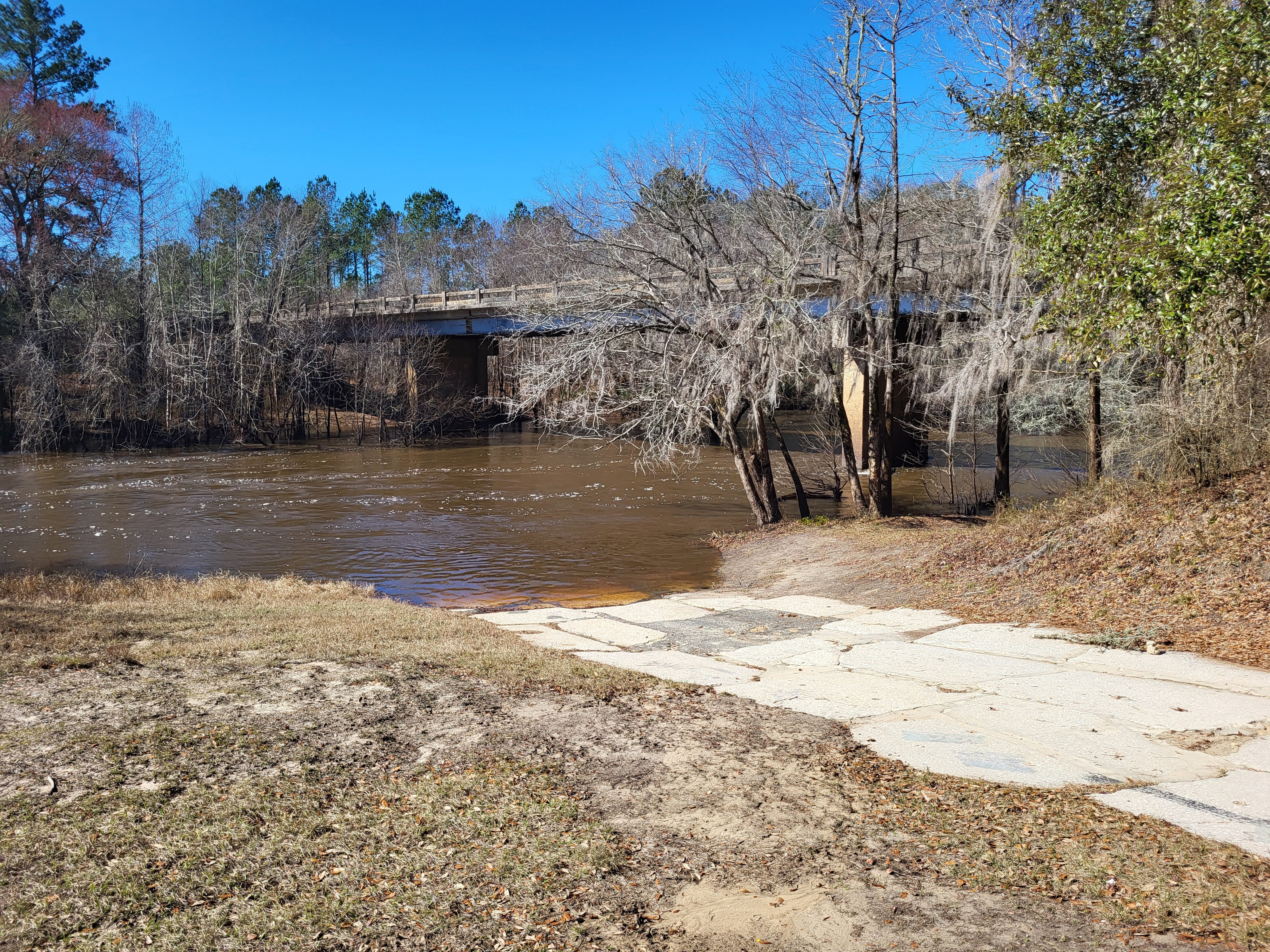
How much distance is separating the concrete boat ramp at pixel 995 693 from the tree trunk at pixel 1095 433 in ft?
19.7

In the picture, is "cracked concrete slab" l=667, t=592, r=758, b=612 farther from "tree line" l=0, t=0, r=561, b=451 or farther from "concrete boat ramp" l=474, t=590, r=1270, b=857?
"tree line" l=0, t=0, r=561, b=451

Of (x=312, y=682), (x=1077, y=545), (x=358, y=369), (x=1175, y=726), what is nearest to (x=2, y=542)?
(x=312, y=682)

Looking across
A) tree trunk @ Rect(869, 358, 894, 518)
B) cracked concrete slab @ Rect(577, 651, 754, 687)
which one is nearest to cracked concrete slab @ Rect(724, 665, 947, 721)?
cracked concrete slab @ Rect(577, 651, 754, 687)

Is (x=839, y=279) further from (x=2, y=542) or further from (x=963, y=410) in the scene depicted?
(x=2, y=542)

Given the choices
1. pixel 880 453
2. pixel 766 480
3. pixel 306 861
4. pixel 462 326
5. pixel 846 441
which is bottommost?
pixel 306 861

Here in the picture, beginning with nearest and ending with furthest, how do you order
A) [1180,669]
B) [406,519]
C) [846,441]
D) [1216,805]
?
1. [1216,805]
2. [1180,669]
3. [846,441]
4. [406,519]

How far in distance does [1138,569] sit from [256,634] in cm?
942

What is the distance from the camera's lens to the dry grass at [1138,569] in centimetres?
922

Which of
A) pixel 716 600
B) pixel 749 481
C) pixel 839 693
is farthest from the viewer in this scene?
pixel 749 481

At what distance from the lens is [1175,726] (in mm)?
6527

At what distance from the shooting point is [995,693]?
7.57m

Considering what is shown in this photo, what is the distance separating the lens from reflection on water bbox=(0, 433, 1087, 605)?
1750cm

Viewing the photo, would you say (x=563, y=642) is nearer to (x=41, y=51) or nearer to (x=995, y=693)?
(x=995, y=693)

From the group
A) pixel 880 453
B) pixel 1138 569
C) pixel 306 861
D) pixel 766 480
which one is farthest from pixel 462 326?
pixel 306 861
